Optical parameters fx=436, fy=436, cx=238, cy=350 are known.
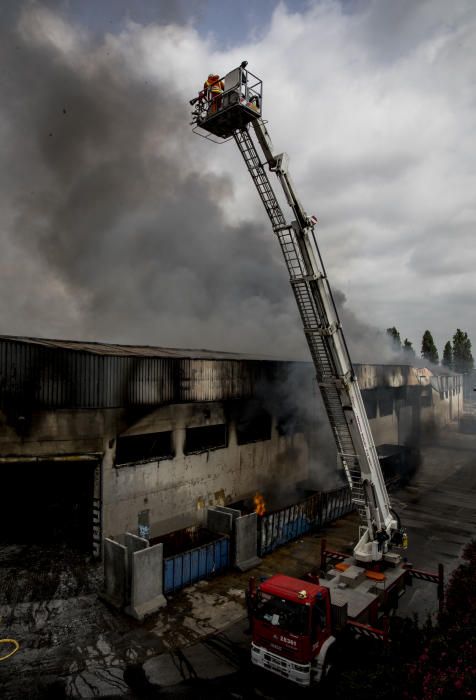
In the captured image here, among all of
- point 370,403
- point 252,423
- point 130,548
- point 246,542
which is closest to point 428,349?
point 370,403

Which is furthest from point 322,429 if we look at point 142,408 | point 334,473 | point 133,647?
point 133,647

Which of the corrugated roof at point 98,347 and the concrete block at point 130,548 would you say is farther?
the corrugated roof at point 98,347

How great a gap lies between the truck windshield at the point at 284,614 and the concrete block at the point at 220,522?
18.3 ft

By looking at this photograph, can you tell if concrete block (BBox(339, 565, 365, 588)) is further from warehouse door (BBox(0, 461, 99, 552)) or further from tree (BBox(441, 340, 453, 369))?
tree (BBox(441, 340, 453, 369))

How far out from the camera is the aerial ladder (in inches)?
432

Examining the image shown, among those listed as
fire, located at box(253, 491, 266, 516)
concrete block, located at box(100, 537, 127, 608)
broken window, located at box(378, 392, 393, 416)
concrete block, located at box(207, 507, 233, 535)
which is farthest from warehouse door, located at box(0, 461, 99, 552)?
broken window, located at box(378, 392, 393, 416)

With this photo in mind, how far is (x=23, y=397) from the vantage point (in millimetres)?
13133

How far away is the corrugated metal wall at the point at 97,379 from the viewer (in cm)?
1309

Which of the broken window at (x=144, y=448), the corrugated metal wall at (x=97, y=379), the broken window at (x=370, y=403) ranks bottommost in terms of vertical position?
the broken window at (x=144, y=448)

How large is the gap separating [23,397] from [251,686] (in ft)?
31.6

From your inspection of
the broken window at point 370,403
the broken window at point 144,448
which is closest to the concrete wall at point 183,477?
the broken window at point 144,448

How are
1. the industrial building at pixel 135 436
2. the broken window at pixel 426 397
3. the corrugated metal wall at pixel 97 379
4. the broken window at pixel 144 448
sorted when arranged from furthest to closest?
1. the broken window at pixel 426 397
2. the broken window at pixel 144 448
3. the industrial building at pixel 135 436
4. the corrugated metal wall at pixel 97 379

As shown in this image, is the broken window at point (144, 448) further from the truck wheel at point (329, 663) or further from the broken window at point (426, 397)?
the broken window at point (426, 397)

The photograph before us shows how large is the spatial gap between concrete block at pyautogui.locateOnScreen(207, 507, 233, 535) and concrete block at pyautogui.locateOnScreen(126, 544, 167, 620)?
119 inches
